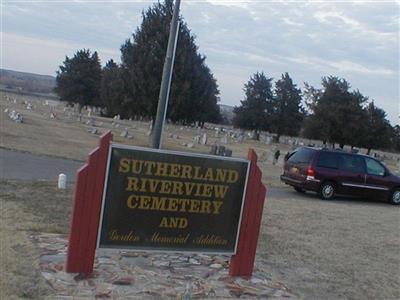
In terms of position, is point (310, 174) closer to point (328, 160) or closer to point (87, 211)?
point (328, 160)

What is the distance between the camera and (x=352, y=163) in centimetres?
1880

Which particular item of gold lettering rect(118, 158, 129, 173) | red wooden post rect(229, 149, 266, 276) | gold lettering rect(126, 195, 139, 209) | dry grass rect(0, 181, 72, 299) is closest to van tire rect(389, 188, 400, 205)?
dry grass rect(0, 181, 72, 299)

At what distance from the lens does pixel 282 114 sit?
75188 millimetres

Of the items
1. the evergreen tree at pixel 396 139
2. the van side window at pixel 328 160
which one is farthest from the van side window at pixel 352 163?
the evergreen tree at pixel 396 139

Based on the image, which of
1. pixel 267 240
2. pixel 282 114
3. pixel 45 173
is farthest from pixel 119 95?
pixel 282 114

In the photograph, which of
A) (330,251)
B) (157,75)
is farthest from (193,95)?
(330,251)

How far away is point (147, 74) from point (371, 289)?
22173mm

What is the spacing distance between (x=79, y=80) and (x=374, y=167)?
158 ft

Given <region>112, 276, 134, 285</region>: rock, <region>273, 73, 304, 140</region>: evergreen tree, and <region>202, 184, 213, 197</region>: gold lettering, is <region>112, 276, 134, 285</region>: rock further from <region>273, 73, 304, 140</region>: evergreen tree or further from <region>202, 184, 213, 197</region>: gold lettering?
<region>273, 73, 304, 140</region>: evergreen tree

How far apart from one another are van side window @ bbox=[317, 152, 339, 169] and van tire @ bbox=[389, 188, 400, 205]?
251 centimetres

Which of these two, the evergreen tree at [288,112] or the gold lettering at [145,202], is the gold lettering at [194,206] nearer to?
the gold lettering at [145,202]

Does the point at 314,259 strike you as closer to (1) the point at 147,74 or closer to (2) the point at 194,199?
(2) the point at 194,199

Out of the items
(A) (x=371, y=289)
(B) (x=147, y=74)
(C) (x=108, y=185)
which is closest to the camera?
(C) (x=108, y=185)

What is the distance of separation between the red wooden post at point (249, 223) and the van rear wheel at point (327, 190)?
1123 centimetres
